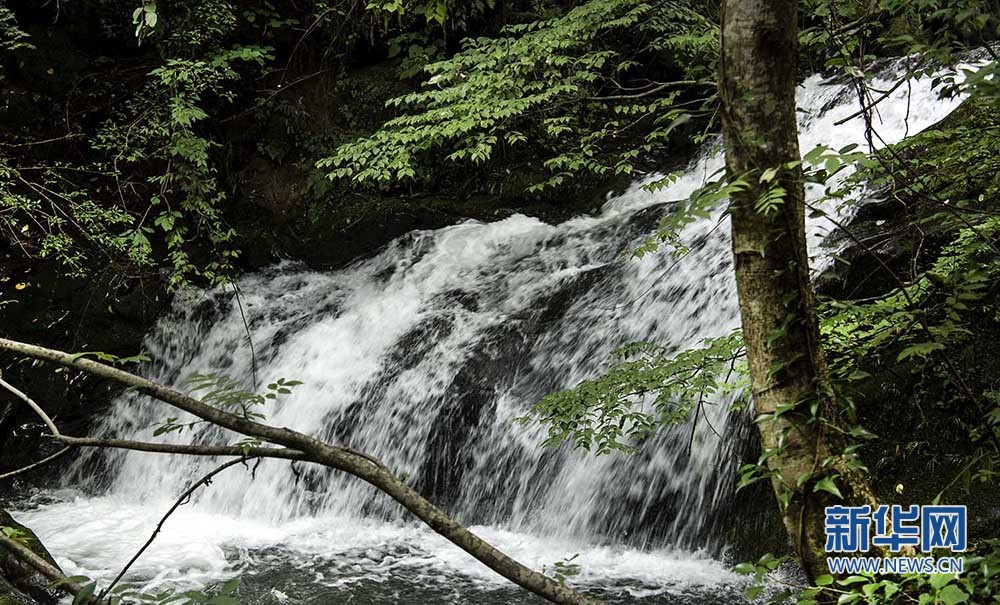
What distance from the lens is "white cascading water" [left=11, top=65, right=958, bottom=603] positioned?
5078 millimetres

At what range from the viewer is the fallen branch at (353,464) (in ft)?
5.42

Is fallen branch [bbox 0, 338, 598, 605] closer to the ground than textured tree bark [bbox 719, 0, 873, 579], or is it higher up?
closer to the ground

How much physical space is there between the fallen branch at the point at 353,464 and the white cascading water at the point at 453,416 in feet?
9.95

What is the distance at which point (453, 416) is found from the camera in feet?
20.7

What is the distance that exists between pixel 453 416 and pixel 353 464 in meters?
4.66

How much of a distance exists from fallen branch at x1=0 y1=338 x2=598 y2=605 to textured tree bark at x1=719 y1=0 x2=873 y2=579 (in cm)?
72

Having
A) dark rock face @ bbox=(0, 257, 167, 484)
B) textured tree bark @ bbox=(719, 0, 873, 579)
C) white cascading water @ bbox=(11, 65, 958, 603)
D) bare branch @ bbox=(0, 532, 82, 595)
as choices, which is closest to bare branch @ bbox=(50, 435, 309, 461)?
bare branch @ bbox=(0, 532, 82, 595)

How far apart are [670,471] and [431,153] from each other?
5676 millimetres

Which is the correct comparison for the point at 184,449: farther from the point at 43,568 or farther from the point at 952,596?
the point at 952,596

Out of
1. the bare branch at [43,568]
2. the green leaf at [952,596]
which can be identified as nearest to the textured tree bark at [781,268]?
the green leaf at [952,596]

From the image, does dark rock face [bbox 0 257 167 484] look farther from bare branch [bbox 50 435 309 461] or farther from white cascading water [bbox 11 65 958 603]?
bare branch [bbox 50 435 309 461]

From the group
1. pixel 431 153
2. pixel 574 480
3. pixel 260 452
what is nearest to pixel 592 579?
pixel 574 480

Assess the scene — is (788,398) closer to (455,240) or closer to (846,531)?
(846,531)

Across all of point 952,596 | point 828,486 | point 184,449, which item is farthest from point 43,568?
point 952,596
